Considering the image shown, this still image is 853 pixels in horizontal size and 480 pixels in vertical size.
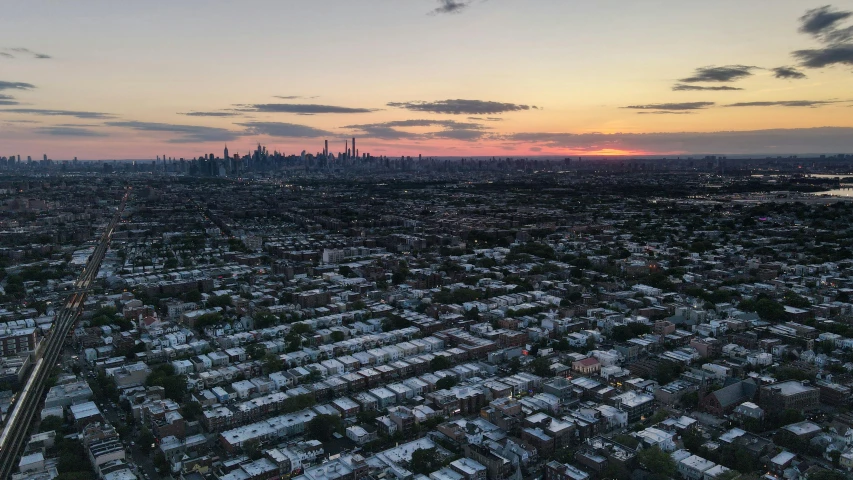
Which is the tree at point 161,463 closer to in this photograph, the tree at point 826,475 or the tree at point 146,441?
the tree at point 146,441

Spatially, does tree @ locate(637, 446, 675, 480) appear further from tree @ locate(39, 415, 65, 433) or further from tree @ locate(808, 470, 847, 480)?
tree @ locate(39, 415, 65, 433)

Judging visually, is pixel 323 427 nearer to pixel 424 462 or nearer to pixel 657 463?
pixel 424 462

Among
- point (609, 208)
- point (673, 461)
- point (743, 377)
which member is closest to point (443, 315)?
point (743, 377)

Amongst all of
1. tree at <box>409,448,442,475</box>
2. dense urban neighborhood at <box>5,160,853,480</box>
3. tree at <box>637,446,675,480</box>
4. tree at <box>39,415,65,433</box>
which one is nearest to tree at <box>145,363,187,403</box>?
dense urban neighborhood at <box>5,160,853,480</box>

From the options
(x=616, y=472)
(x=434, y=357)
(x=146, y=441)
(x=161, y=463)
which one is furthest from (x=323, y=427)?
(x=616, y=472)

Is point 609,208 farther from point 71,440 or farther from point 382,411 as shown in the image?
point 71,440

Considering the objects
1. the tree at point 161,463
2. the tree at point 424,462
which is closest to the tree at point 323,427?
the tree at point 424,462
